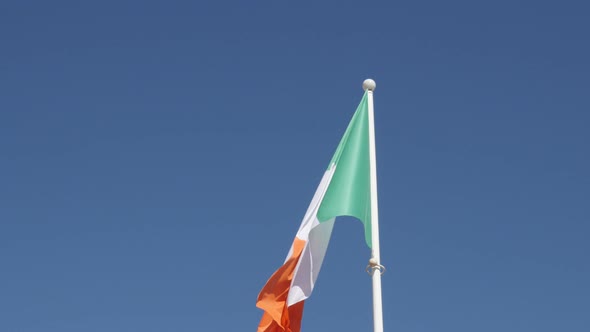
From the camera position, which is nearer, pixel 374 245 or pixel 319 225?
pixel 374 245

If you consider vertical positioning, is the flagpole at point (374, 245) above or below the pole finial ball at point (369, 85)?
below

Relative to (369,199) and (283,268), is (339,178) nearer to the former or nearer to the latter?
(369,199)

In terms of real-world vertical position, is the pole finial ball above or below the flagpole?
above

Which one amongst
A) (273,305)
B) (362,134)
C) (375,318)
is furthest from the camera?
(362,134)

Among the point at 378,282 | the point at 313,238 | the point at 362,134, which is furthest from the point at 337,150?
the point at 378,282

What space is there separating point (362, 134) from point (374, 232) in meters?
2.15

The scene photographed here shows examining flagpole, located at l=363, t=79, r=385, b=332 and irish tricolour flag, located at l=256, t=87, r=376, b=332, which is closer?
flagpole, located at l=363, t=79, r=385, b=332

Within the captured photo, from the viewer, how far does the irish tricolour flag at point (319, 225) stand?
15.4 metres

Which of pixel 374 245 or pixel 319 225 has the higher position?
pixel 319 225

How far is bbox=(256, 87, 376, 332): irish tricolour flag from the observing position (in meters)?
15.4

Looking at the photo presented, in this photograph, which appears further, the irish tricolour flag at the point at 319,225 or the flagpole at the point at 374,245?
the irish tricolour flag at the point at 319,225

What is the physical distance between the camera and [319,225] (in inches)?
636

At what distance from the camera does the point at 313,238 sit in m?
16.0

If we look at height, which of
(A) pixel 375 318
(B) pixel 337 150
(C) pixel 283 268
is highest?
(B) pixel 337 150
